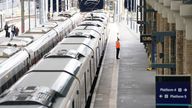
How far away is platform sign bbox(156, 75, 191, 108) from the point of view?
11.9 meters

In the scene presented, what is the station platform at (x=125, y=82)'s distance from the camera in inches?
835

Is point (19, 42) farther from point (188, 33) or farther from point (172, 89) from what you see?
point (172, 89)

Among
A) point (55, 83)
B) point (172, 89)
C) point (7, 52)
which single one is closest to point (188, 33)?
point (172, 89)

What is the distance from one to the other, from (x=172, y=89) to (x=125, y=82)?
1436 centimetres

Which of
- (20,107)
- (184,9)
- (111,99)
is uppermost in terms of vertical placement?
(184,9)

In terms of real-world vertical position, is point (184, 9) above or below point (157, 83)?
above

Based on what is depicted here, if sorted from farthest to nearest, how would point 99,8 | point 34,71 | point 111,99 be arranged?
point 99,8
point 111,99
point 34,71

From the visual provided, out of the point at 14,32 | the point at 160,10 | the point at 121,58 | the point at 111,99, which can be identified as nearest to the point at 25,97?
the point at 111,99

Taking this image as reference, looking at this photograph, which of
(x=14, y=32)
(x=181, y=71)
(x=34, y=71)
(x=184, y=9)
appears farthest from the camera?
(x=14, y=32)

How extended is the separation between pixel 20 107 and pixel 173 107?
316 centimetres

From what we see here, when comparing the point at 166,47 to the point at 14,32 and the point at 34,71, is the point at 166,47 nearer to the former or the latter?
the point at 34,71

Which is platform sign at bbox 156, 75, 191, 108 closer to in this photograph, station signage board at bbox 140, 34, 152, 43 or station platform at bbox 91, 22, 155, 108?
station platform at bbox 91, 22, 155, 108

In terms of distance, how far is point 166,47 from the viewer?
22938mm

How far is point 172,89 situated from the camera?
38.8 ft
